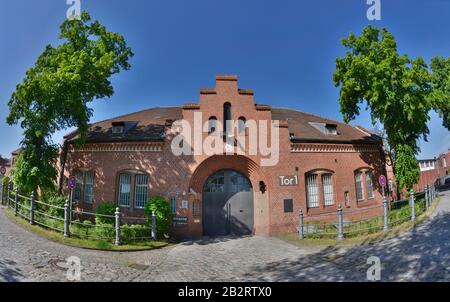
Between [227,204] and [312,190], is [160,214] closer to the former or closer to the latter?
[227,204]

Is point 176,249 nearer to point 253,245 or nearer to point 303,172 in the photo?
point 253,245

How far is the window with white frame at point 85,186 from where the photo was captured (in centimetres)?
1789

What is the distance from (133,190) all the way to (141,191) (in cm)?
50

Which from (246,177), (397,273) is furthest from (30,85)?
(397,273)

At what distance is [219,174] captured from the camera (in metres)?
17.0

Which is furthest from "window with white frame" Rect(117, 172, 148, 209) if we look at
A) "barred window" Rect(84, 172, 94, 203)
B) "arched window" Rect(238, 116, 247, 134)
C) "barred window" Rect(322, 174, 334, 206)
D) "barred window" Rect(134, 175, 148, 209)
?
"barred window" Rect(322, 174, 334, 206)

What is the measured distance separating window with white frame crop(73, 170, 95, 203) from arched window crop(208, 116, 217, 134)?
827cm

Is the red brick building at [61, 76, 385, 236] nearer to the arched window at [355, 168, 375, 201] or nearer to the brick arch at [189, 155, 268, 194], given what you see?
the brick arch at [189, 155, 268, 194]

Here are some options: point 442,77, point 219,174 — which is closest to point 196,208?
point 219,174

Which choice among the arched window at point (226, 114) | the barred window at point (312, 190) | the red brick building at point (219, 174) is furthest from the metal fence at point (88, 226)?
the barred window at point (312, 190)

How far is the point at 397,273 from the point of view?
789 cm

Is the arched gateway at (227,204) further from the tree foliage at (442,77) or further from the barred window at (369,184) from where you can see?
the tree foliage at (442,77)

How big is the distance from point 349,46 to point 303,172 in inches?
364

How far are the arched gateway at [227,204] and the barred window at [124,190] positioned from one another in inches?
182
